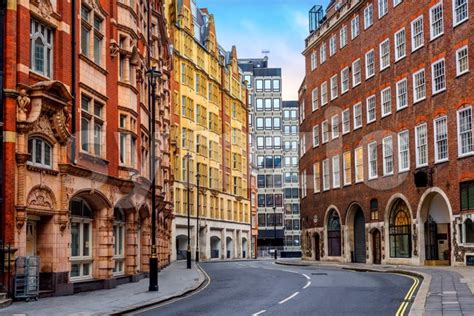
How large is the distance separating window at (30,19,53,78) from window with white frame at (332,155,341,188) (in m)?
37.0

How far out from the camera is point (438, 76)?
42594mm

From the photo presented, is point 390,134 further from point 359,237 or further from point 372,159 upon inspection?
point 359,237

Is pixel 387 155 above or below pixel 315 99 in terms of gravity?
below

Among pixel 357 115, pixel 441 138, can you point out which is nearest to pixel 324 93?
pixel 357 115

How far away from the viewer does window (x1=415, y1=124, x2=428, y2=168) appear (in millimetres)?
44094

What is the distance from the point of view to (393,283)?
28.6 meters

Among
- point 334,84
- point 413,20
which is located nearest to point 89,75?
point 413,20

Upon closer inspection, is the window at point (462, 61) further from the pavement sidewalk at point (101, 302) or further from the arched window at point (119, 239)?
the arched window at point (119, 239)

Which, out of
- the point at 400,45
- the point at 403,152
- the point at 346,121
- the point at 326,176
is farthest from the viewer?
the point at 326,176

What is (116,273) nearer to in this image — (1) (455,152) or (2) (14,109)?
(2) (14,109)

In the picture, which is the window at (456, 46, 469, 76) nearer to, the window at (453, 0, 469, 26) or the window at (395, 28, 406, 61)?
the window at (453, 0, 469, 26)

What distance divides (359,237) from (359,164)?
5.78 meters

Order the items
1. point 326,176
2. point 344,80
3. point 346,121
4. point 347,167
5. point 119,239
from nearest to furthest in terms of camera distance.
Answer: point 119,239, point 347,167, point 346,121, point 344,80, point 326,176

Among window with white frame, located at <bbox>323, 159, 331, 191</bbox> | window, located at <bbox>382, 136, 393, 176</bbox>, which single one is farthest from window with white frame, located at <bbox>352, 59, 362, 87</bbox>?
window with white frame, located at <bbox>323, 159, 331, 191</bbox>
